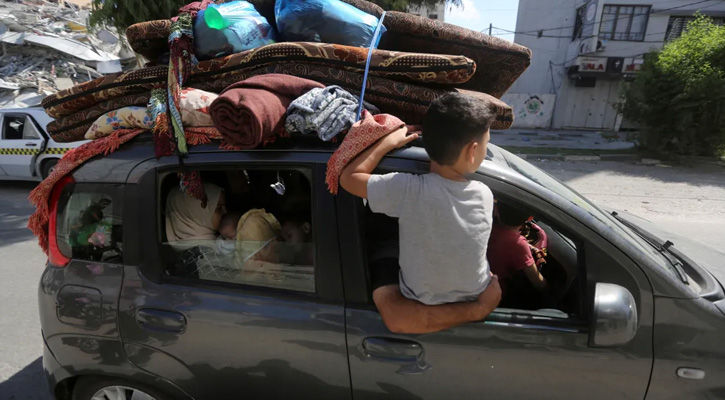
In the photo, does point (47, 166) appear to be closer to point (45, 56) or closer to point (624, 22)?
point (45, 56)

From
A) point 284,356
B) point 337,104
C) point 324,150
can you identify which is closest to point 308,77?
point 337,104

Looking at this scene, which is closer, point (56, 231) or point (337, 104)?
point (337, 104)

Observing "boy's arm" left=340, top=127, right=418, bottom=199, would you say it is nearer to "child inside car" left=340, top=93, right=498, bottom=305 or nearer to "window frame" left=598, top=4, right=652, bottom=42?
"child inside car" left=340, top=93, right=498, bottom=305

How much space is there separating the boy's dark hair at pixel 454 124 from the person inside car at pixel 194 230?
3.59ft

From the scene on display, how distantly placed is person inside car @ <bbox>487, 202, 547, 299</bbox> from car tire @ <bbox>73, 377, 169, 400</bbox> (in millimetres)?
1632

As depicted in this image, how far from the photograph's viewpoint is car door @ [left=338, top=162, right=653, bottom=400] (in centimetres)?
143

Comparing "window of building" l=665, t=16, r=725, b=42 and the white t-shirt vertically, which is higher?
"window of building" l=665, t=16, r=725, b=42

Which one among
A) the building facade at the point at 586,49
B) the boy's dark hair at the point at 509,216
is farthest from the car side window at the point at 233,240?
the building facade at the point at 586,49

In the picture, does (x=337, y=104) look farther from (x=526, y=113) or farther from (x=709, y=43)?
(x=526, y=113)

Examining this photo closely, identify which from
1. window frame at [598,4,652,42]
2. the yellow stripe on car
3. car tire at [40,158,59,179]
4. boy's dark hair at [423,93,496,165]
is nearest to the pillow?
boy's dark hair at [423,93,496,165]

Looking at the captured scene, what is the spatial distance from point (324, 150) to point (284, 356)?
84 cm

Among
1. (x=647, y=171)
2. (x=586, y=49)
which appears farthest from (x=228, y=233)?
(x=586, y=49)

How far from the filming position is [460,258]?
55.7 inches

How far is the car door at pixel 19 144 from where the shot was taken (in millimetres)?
7320
